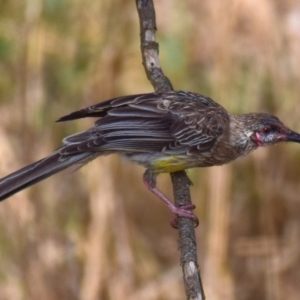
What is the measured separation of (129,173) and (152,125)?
2523 mm

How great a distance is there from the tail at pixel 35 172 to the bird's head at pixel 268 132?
126 cm

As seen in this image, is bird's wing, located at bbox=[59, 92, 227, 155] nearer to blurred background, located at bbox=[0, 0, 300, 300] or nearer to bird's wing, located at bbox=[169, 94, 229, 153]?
bird's wing, located at bbox=[169, 94, 229, 153]

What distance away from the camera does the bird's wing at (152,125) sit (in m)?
4.85

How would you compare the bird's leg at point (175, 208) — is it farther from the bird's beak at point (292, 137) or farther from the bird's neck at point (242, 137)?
the bird's beak at point (292, 137)

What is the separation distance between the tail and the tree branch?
706mm

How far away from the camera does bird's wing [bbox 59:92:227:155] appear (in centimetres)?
485

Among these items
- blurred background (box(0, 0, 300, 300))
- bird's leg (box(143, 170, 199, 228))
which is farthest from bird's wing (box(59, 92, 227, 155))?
blurred background (box(0, 0, 300, 300))

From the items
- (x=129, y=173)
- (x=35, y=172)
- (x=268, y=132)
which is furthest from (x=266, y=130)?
(x=129, y=173)

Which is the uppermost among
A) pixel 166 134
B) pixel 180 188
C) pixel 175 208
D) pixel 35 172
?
pixel 166 134

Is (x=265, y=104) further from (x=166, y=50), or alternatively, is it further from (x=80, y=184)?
(x=80, y=184)

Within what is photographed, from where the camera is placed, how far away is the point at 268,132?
5.13 metres

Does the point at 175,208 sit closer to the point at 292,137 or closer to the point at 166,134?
the point at 166,134

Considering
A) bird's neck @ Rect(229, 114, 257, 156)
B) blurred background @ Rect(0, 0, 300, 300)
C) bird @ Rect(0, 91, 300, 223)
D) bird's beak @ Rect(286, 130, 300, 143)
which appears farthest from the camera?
blurred background @ Rect(0, 0, 300, 300)

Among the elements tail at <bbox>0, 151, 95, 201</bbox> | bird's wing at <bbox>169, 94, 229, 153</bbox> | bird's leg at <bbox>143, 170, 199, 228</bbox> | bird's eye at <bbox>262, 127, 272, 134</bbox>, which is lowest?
bird's leg at <bbox>143, 170, 199, 228</bbox>
